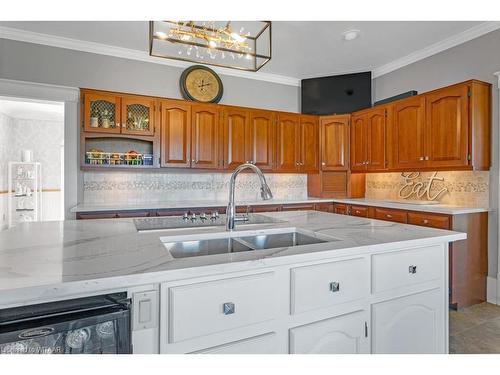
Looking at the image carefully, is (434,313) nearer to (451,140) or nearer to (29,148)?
(451,140)

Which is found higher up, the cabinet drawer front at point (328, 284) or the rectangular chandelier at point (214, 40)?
the rectangular chandelier at point (214, 40)

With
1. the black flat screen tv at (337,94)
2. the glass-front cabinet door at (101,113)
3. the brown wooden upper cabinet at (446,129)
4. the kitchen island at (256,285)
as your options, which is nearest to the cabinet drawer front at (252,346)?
the kitchen island at (256,285)

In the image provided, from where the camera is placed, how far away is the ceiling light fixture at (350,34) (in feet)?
10.5

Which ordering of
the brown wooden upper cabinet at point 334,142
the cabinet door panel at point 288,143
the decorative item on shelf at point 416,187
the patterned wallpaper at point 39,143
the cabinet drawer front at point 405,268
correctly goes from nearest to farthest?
1. the cabinet drawer front at point 405,268
2. the decorative item on shelf at point 416,187
3. the cabinet door panel at point 288,143
4. the brown wooden upper cabinet at point 334,142
5. the patterned wallpaper at point 39,143

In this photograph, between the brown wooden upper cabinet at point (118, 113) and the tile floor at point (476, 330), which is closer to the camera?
the tile floor at point (476, 330)

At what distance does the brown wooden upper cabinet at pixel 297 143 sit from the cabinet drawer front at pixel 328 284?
3019 millimetres

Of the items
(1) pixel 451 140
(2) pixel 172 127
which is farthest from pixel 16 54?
(1) pixel 451 140

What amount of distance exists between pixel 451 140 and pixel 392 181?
1.17 meters

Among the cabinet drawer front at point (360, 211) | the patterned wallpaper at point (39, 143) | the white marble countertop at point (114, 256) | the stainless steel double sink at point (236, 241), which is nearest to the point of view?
the white marble countertop at point (114, 256)

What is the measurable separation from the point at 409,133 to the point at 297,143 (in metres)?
1.43

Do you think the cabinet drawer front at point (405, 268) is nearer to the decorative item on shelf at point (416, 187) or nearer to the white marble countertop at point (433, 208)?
the white marble countertop at point (433, 208)

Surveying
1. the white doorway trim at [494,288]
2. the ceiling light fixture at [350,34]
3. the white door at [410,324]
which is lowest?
the white doorway trim at [494,288]

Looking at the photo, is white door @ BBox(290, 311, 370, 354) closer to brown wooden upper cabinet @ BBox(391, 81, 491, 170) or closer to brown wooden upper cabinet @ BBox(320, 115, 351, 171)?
brown wooden upper cabinet @ BBox(391, 81, 491, 170)

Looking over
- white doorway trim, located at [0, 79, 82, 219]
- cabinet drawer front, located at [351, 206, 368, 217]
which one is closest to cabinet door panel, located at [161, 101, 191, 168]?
white doorway trim, located at [0, 79, 82, 219]
